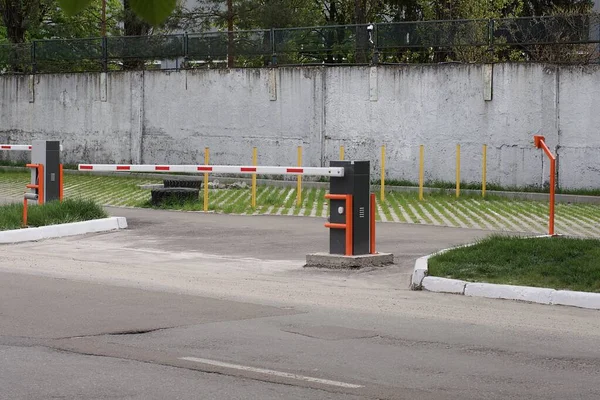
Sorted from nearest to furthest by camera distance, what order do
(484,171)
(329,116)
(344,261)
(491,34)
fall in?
1. (344,261)
2. (484,171)
3. (491,34)
4. (329,116)

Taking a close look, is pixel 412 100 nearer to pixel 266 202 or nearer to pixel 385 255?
pixel 266 202

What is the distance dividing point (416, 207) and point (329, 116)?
23.3 feet

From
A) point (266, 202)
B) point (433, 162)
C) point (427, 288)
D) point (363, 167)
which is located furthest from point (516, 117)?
point (427, 288)

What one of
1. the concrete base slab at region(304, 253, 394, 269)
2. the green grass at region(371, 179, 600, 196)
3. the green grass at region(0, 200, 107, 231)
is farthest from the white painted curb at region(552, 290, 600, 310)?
the green grass at region(371, 179, 600, 196)

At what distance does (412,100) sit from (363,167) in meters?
14.8

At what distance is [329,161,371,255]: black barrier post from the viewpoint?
13570 millimetres

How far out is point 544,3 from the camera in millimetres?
45312

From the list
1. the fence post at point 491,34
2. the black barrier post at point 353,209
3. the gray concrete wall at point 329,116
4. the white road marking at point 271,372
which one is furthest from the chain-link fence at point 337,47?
the white road marking at point 271,372

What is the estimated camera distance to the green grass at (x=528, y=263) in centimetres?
1114

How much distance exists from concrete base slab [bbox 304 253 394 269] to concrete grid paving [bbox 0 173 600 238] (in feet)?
16.5

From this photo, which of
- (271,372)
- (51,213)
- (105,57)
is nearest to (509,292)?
(271,372)

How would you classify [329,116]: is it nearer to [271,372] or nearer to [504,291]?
[504,291]

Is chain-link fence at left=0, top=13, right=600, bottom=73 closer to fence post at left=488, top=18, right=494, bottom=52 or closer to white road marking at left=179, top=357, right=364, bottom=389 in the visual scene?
fence post at left=488, top=18, right=494, bottom=52

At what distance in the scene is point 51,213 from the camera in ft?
57.4
